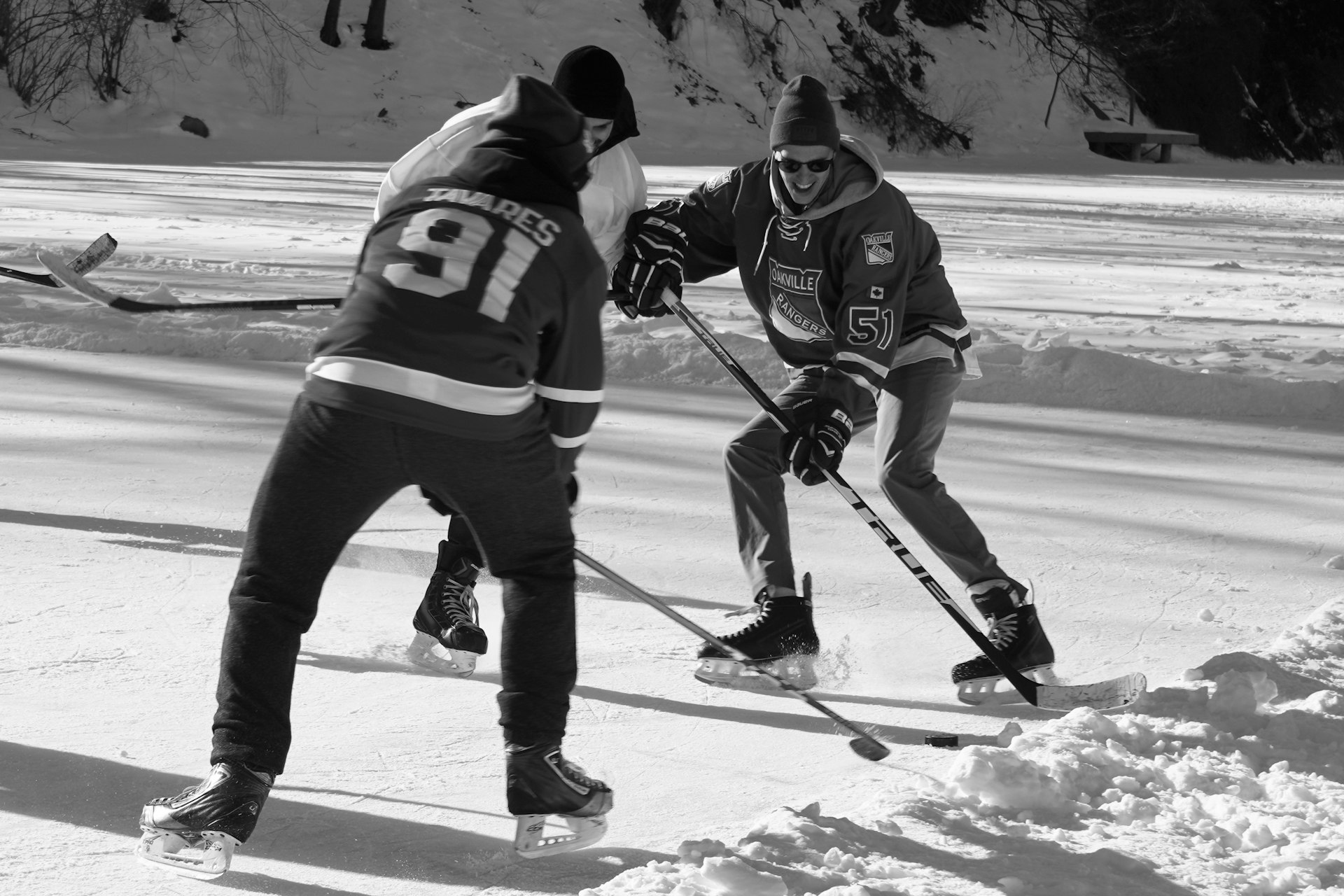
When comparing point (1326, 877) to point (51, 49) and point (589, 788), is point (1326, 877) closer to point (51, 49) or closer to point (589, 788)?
point (589, 788)

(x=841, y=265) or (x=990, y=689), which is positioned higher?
(x=841, y=265)

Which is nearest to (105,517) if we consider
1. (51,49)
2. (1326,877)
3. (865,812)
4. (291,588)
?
(291,588)

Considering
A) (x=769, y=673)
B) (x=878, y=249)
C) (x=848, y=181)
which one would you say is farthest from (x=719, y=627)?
(x=848, y=181)

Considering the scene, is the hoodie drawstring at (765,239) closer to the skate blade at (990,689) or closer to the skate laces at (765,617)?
the skate laces at (765,617)

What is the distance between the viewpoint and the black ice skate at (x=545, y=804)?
2102mm

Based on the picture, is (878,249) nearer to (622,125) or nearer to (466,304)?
(622,125)

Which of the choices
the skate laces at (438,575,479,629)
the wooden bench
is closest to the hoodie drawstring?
the skate laces at (438,575,479,629)

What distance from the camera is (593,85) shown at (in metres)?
3.44

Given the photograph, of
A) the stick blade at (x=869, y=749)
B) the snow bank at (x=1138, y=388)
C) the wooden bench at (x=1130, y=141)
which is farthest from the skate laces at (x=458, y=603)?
the wooden bench at (x=1130, y=141)

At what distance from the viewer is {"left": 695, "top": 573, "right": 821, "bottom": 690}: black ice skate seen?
10.0 feet

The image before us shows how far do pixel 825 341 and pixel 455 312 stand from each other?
4.89ft

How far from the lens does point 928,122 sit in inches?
1037

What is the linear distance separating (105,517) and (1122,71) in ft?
103

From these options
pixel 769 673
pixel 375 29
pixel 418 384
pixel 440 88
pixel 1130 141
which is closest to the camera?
pixel 418 384
